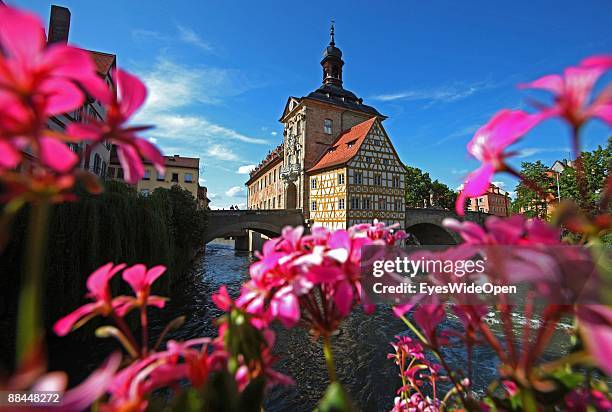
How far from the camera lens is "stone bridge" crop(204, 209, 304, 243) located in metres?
21.0

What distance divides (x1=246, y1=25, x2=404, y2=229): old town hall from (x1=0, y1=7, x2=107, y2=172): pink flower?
63.1ft

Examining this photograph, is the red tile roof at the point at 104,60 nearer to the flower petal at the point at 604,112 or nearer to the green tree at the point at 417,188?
the flower petal at the point at 604,112

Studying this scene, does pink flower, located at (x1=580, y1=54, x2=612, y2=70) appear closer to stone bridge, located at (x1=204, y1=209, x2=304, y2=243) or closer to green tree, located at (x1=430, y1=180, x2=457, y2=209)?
stone bridge, located at (x1=204, y1=209, x2=304, y2=243)

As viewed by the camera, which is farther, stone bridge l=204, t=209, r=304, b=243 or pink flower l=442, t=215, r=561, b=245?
stone bridge l=204, t=209, r=304, b=243

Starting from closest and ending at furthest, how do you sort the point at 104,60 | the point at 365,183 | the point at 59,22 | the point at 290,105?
1. the point at 59,22
2. the point at 104,60
3. the point at 365,183
4. the point at 290,105

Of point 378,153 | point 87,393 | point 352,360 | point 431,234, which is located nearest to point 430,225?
point 431,234

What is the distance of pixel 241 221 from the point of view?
70.8 ft

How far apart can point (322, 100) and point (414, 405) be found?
2714 cm

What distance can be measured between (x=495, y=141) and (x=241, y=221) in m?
21.7

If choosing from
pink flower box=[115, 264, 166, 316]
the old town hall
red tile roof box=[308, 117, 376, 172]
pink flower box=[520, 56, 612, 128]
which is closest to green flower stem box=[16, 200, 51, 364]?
pink flower box=[115, 264, 166, 316]

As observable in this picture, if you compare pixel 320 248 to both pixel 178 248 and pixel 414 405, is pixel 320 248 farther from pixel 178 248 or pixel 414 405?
pixel 178 248

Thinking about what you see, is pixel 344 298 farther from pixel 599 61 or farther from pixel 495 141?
pixel 599 61

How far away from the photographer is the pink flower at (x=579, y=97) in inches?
17.4

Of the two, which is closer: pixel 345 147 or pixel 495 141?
pixel 495 141
